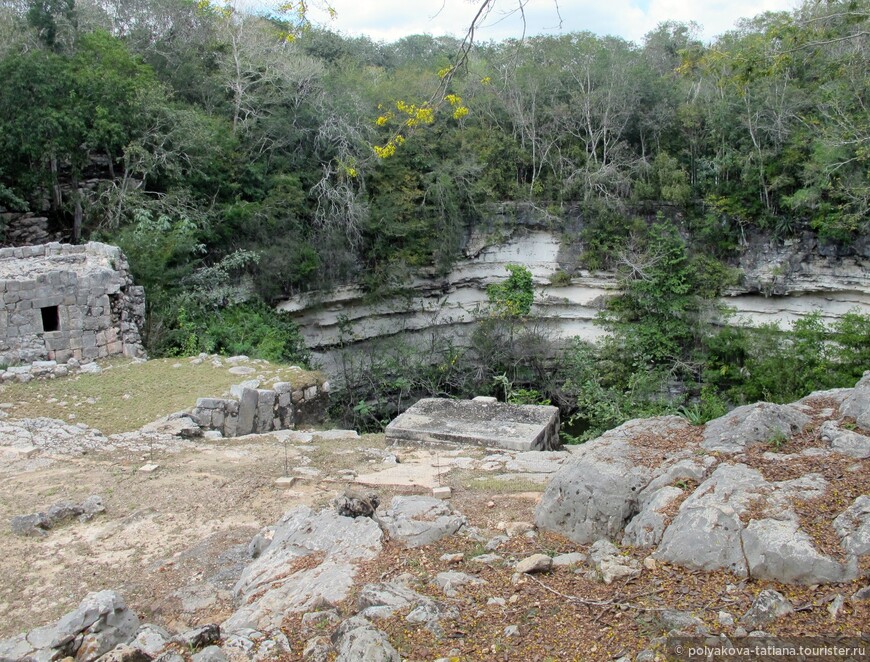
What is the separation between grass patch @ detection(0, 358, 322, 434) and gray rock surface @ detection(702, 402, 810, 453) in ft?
20.2

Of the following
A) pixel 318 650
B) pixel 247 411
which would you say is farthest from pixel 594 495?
pixel 247 411

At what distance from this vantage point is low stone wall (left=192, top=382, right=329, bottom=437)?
8750 mm

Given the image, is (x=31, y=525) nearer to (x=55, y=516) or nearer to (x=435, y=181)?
(x=55, y=516)

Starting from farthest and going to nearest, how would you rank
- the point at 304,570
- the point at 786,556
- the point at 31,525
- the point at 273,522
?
the point at 273,522 → the point at 31,525 → the point at 304,570 → the point at 786,556

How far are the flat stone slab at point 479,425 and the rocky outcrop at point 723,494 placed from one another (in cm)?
343

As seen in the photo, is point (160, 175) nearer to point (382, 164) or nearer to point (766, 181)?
point (382, 164)

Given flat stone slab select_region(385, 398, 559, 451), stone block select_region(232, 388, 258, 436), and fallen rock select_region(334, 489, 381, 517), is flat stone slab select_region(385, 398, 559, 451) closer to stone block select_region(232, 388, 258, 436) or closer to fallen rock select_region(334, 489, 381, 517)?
stone block select_region(232, 388, 258, 436)

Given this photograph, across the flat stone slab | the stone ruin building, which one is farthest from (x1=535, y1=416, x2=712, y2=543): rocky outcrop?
the stone ruin building

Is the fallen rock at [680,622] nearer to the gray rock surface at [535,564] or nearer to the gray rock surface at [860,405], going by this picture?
the gray rock surface at [535,564]

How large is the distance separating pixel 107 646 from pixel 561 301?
15670mm

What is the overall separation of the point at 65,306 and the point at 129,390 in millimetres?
2079

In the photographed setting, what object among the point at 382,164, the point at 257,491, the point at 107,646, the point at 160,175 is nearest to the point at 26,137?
the point at 160,175

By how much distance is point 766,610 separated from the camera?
315 centimetres

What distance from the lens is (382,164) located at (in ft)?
56.3
